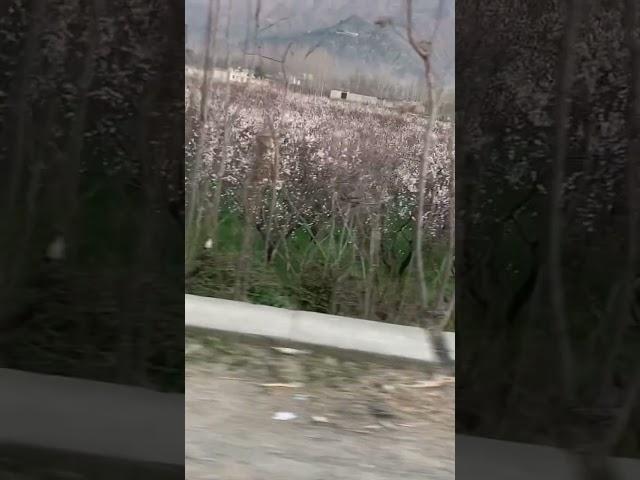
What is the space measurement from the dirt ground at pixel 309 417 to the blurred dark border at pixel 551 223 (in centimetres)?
49

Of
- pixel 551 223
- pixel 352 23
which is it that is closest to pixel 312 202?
pixel 352 23

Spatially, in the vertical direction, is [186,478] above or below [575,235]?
below

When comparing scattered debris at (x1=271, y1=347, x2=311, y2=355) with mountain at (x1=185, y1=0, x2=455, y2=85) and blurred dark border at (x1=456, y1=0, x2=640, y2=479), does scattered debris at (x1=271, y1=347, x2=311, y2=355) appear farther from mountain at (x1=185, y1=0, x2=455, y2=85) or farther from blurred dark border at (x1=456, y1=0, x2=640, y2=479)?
mountain at (x1=185, y1=0, x2=455, y2=85)

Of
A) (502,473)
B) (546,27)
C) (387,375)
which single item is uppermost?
(546,27)

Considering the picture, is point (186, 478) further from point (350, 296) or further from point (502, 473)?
point (502, 473)

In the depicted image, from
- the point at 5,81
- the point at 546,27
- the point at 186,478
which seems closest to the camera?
the point at 546,27

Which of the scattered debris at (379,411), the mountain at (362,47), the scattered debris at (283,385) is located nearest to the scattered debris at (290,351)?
the scattered debris at (283,385)

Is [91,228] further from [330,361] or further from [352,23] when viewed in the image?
[352,23]

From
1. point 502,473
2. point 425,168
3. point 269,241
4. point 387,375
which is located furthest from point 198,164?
point 502,473

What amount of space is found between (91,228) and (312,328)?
1047 mm

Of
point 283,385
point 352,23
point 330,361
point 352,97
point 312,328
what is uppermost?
point 352,23

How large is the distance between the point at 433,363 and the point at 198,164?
1392 mm

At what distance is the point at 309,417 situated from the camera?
2.97 m

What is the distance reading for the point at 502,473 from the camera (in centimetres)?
242
